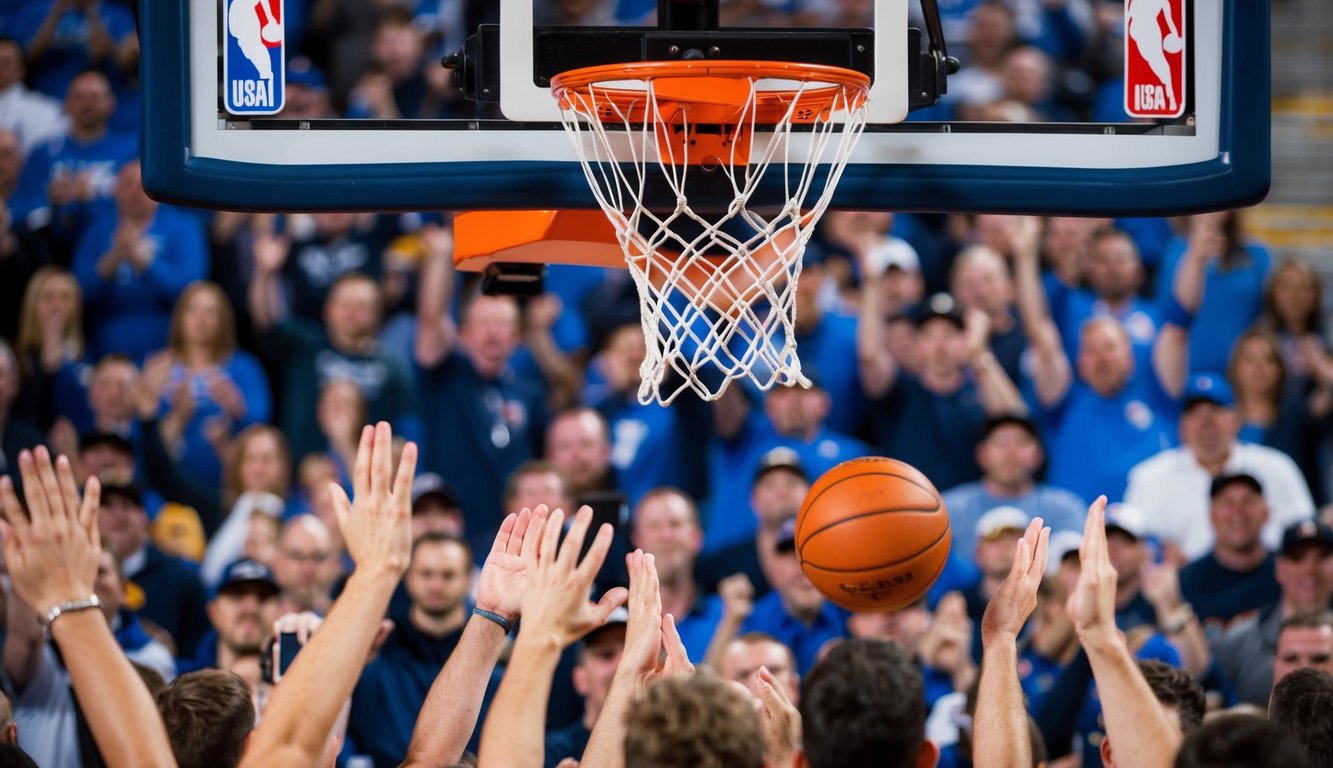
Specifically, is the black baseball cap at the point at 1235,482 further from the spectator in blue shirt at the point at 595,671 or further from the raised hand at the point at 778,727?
the raised hand at the point at 778,727

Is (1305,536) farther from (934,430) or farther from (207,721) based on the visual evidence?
(207,721)

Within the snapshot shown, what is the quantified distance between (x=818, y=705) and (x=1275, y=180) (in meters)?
8.44

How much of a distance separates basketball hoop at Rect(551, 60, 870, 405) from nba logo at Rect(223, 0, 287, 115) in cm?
71

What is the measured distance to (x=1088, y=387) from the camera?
716 cm

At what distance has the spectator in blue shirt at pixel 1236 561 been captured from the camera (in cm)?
604

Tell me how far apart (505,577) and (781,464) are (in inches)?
117

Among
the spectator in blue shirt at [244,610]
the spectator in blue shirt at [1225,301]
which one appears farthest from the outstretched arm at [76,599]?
the spectator in blue shirt at [1225,301]

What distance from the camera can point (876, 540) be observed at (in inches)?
150

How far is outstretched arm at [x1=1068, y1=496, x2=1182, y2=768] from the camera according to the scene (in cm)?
288

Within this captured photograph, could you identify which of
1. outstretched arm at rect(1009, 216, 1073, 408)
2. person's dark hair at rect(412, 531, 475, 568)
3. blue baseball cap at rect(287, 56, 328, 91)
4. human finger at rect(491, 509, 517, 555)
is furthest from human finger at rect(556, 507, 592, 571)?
blue baseball cap at rect(287, 56, 328, 91)

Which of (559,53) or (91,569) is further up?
(559,53)

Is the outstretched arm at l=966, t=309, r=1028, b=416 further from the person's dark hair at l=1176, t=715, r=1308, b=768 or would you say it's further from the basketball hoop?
the person's dark hair at l=1176, t=715, r=1308, b=768

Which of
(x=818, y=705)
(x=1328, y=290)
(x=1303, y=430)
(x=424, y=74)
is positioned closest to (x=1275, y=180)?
(x=1328, y=290)

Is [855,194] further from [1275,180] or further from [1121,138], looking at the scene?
[1275,180]
